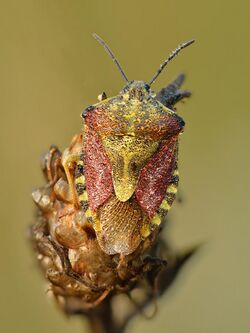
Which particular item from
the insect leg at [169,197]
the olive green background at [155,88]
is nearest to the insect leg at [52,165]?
the insect leg at [169,197]

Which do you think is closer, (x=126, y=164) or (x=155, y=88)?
(x=126, y=164)

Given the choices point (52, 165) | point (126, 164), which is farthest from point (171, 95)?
point (52, 165)

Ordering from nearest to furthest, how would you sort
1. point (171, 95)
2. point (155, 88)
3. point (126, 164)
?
point (126, 164), point (171, 95), point (155, 88)

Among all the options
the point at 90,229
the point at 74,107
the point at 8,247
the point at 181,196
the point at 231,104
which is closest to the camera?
the point at 90,229

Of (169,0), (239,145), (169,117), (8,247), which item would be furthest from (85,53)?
(169,117)

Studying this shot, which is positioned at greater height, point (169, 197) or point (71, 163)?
point (71, 163)

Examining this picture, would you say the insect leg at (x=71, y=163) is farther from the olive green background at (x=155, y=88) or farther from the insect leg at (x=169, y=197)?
the olive green background at (x=155, y=88)

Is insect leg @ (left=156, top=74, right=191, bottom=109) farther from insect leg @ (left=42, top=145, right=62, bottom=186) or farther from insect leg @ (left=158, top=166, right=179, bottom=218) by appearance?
insect leg @ (left=42, top=145, right=62, bottom=186)

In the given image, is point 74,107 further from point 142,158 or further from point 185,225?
point 142,158

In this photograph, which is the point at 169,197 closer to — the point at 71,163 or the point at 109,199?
the point at 109,199
